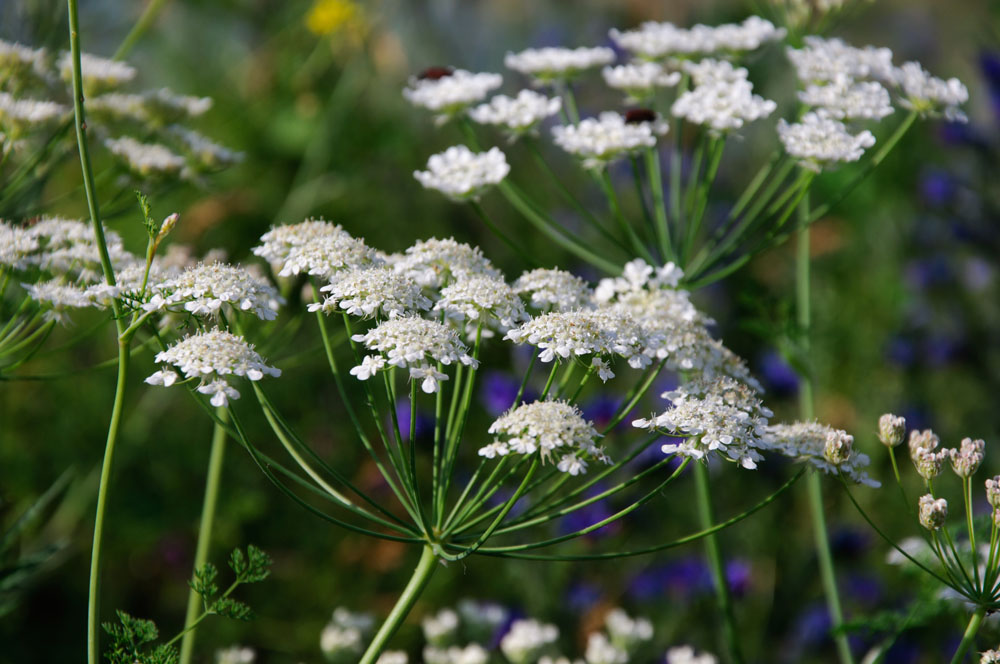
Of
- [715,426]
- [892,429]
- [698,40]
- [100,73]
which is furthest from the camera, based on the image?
[698,40]

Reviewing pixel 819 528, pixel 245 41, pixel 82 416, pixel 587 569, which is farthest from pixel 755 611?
pixel 245 41

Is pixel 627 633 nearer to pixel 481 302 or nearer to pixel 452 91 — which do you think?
pixel 481 302

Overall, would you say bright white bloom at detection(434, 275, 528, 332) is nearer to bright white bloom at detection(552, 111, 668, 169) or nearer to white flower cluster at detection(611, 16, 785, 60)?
bright white bloom at detection(552, 111, 668, 169)

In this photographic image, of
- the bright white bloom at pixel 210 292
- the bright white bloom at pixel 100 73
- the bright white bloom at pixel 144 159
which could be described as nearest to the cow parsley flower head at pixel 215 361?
the bright white bloom at pixel 210 292

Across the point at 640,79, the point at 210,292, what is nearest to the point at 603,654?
the point at 210,292

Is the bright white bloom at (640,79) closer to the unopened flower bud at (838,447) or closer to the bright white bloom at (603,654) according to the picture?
the unopened flower bud at (838,447)
